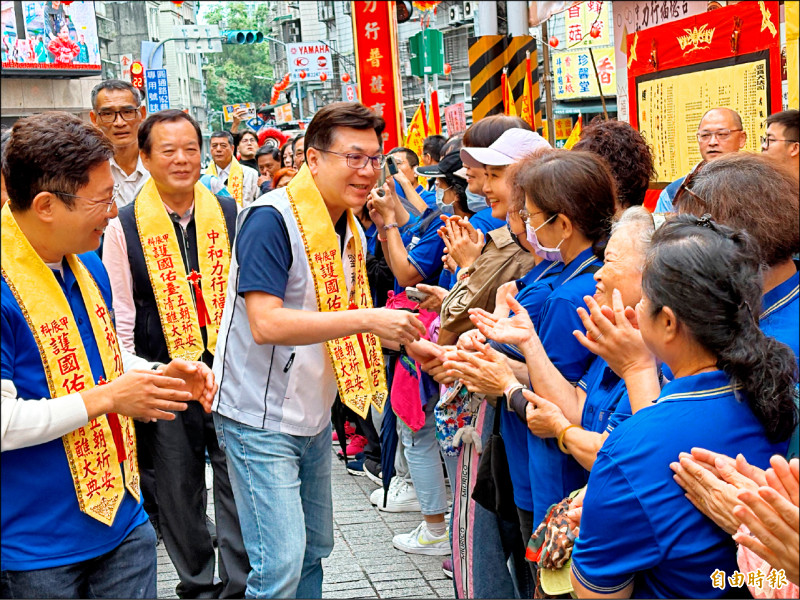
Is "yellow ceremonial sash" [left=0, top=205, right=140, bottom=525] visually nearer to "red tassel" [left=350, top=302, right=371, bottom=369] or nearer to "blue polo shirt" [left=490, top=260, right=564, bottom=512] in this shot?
"red tassel" [left=350, top=302, right=371, bottom=369]

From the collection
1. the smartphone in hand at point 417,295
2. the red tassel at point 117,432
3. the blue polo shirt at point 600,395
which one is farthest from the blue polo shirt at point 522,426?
the red tassel at point 117,432

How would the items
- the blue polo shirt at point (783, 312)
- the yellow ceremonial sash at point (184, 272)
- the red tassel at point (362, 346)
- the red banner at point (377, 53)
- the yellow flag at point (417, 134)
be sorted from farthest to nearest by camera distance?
the yellow flag at point (417, 134), the red banner at point (377, 53), the yellow ceremonial sash at point (184, 272), the red tassel at point (362, 346), the blue polo shirt at point (783, 312)

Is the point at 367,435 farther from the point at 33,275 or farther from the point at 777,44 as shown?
the point at 33,275

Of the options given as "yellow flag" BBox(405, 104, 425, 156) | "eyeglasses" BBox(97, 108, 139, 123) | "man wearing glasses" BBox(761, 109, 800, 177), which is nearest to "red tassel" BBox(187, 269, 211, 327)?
"eyeglasses" BBox(97, 108, 139, 123)

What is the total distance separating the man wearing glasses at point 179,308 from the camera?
421 cm

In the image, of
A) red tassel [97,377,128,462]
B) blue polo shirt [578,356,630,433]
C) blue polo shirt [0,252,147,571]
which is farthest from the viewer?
red tassel [97,377,128,462]

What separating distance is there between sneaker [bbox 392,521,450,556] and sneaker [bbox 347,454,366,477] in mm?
1497

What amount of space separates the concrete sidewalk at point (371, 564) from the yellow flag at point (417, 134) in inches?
228

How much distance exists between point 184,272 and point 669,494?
3.01 metres

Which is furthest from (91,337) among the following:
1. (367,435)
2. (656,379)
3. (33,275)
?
(367,435)

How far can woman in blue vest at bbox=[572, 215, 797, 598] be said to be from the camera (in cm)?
197

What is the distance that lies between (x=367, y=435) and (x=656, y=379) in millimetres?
4363

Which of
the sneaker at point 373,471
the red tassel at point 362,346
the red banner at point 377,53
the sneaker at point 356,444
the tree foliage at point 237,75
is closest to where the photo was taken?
the red tassel at point 362,346

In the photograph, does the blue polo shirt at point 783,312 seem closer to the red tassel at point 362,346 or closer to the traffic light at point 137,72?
the red tassel at point 362,346
